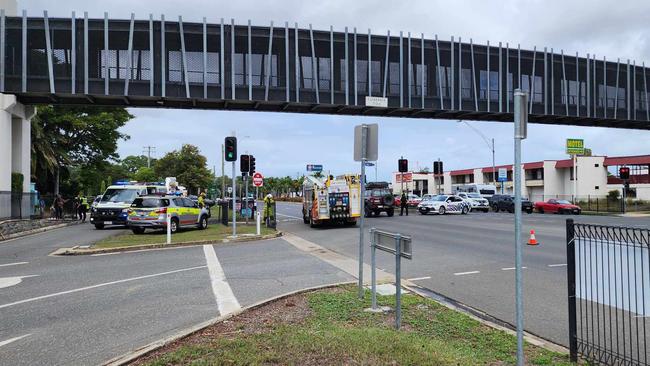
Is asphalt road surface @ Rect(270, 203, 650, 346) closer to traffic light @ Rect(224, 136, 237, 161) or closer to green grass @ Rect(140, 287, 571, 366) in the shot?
green grass @ Rect(140, 287, 571, 366)

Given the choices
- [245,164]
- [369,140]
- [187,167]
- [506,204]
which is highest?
[187,167]

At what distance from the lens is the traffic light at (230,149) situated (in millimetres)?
20172

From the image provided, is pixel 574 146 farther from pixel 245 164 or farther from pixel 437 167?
pixel 245 164

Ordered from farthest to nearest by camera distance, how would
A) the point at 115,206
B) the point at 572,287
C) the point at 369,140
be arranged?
the point at 115,206
the point at 369,140
the point at 572,287

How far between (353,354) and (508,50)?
102 ft

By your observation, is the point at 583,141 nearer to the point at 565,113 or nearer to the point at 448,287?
the point at 565,113

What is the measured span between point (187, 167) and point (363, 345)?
7693cm

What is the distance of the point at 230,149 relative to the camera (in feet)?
66.3

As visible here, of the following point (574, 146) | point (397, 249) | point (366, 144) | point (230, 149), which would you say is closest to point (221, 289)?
point (366, 144)

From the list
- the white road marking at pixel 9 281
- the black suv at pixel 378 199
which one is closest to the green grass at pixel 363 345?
the white road marking at pixel 9 281

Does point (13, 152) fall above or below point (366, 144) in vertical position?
above

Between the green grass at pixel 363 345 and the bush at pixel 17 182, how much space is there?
2553cm

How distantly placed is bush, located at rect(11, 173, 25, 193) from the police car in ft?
91.0

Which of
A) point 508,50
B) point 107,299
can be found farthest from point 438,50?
point 107,299
